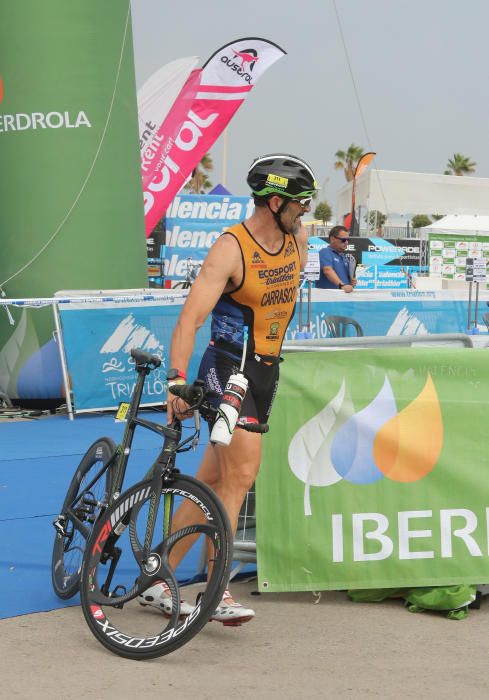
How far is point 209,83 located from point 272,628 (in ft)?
47.3

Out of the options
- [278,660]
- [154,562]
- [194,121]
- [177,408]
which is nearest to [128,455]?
[177,408]

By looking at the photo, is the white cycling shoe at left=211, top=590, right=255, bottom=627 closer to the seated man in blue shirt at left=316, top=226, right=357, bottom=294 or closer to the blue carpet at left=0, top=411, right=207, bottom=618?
the blue carpet at left=0, top=411, right=207, bottom=618

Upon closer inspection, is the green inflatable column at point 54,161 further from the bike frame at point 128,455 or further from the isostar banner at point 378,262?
the isostar banner at point 378,262

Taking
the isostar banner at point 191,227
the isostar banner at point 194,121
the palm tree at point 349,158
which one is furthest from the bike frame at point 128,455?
the palm tree at point 349,158

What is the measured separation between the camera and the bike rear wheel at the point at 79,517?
4961 mm

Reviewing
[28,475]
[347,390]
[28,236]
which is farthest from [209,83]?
[347,390]

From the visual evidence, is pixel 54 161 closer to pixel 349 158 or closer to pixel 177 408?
pixel 177 408

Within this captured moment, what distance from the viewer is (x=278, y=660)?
13.9ft

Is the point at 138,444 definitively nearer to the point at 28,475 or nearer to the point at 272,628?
the point at 28,475

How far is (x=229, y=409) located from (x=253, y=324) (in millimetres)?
505

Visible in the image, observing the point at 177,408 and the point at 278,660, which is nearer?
the point at 278,660

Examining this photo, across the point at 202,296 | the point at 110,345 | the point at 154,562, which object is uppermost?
the point at 202,296

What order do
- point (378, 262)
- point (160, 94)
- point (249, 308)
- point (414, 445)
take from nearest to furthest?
1. point (249, 308)
2. point (414, 445)
3. point (160, 94)
4. point (378, 262)

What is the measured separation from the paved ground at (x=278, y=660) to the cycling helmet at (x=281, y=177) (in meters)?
1.87
